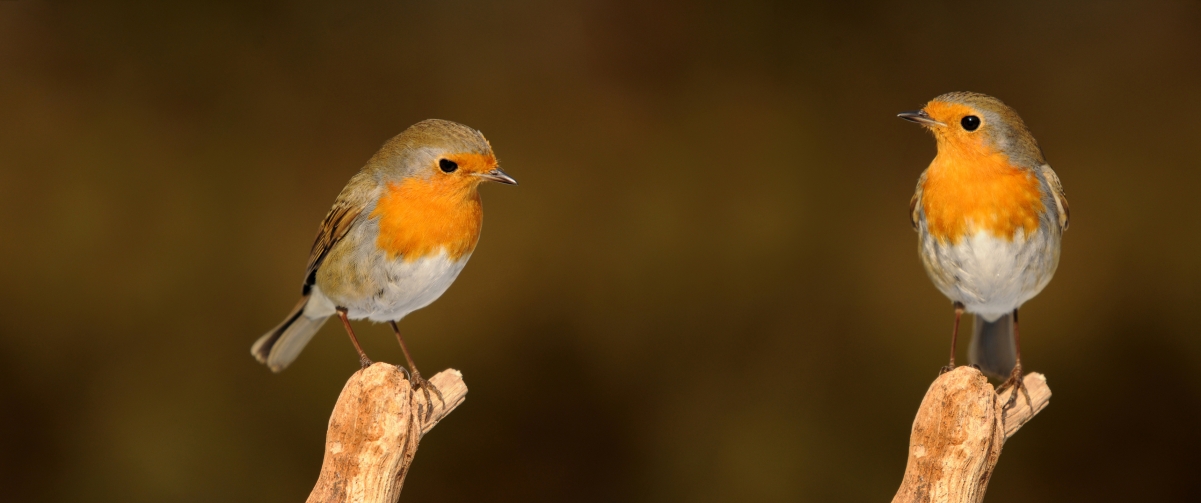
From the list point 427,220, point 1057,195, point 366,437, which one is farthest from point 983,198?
point 366,437

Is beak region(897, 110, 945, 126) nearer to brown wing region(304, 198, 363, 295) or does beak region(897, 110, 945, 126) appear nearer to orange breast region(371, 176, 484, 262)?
orange breast region(371, 176, 484, 262)

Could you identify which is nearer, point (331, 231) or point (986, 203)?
point (986, 203)

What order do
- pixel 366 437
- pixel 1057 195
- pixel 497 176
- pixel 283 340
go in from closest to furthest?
pixel 366 437, pixel 497 176, pixel 1057 195, pixel 283 340

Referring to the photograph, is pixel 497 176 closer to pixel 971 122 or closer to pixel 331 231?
pixel 331 231

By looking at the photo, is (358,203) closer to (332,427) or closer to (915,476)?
(332,427)

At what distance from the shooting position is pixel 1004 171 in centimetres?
255

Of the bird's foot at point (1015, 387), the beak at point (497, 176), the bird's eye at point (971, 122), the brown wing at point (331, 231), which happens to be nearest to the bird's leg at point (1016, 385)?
the bird's foot at point (1015, 387)

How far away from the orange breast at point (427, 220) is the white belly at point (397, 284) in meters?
0.03

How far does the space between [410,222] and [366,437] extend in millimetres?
569

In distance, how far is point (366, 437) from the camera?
2.29 meters

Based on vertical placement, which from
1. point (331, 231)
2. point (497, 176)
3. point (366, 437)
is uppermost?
point (497, 176)

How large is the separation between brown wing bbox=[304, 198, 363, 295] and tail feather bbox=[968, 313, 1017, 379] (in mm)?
1931

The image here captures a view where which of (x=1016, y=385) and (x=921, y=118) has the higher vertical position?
(x=921, y=118)

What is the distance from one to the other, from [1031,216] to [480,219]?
1467mm
